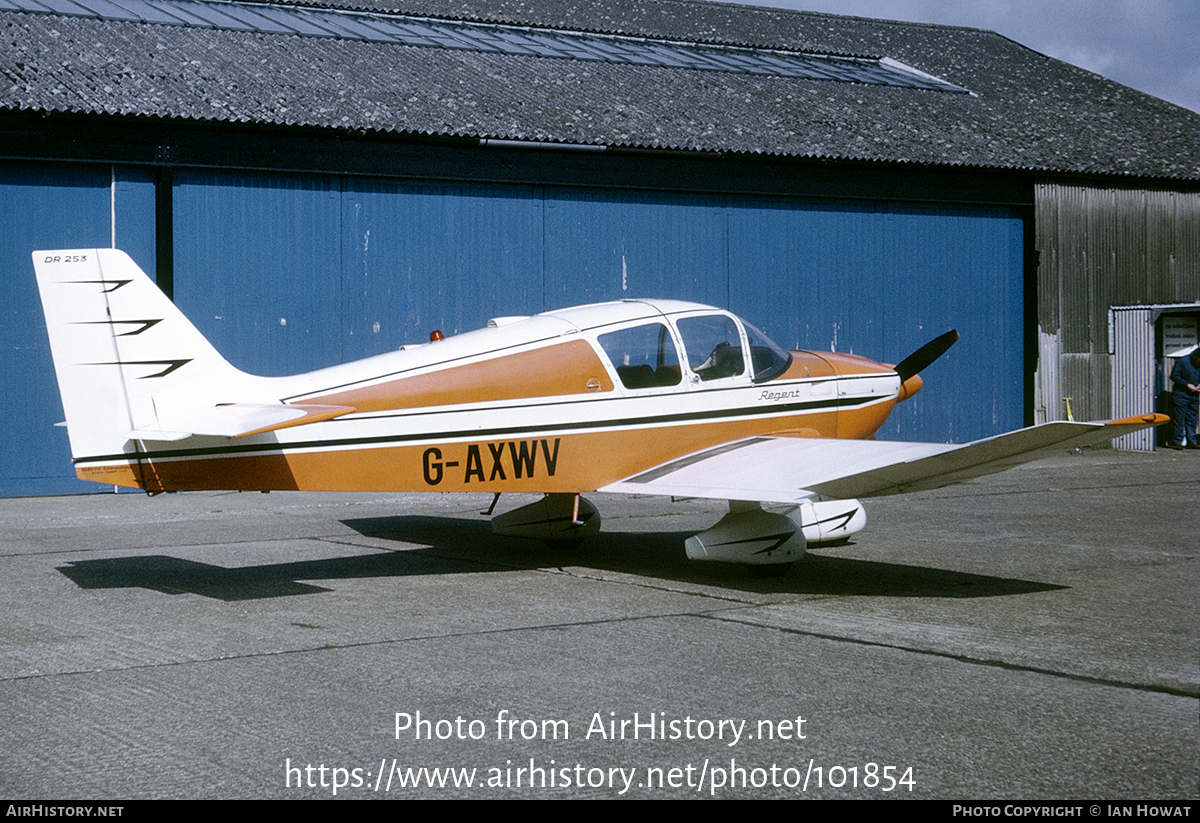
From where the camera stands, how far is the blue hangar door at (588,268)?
16.1m

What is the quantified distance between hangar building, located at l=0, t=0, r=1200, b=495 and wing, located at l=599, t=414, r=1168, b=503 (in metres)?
9.22

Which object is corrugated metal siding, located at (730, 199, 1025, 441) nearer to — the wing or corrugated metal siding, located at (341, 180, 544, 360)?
corrugated metal siding, located at (341, 180, 544, 360)

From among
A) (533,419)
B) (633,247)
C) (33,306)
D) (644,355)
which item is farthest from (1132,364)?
(33,306)

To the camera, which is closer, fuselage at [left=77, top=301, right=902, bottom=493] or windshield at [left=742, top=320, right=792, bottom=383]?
fuselage at [left=77, top=301, right=902, bottom=493]

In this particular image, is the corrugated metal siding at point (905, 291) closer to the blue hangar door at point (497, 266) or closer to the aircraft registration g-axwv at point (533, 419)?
the blue hangar door at point (497, 266)

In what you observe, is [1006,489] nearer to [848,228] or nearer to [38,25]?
[848,228]

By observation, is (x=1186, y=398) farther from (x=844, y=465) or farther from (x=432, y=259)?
(x=844, y=465)

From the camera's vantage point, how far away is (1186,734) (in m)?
4.45

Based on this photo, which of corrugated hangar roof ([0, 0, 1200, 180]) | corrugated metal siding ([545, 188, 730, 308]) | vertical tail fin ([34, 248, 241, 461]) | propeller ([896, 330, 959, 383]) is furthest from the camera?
corrugated metal siding ([545, 188, 730, 308])

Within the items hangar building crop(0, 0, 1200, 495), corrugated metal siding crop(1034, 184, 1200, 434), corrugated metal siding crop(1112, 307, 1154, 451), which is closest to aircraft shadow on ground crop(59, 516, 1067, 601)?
hangar building crop(0, 0, 1200, 495)

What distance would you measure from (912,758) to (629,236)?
14.9 meters

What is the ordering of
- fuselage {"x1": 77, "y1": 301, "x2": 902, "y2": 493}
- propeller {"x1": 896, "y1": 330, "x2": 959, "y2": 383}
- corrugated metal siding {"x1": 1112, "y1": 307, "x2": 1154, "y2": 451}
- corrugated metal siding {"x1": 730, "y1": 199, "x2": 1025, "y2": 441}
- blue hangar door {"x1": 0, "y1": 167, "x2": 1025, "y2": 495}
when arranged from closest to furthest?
fuselage {"x1": 77, "y1": 301, "x2": 902, "y2": 493} < propeller {"x1": 896, "y1": 330, "x2": 959, "y2": 383} < blue hangar door {"x1": 0, "y1": 167, "x2": 1025, "y2": 495} < corrugated metal siding {"x1": 730, "y1": 199, "x2": 1025, "y2": 441} < corrugated metal siding {"x1": 1112, "y1": 307, "x2": 1154, "y2": 451}

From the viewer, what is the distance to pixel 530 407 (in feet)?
27.4

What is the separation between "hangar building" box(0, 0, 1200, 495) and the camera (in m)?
15.5
